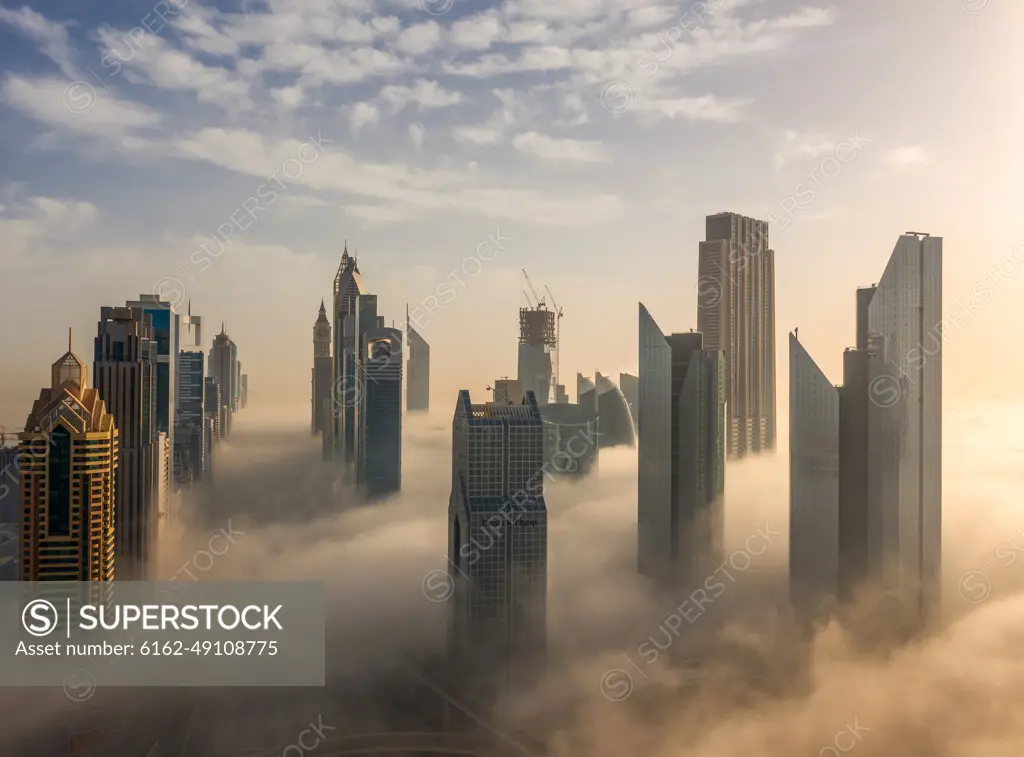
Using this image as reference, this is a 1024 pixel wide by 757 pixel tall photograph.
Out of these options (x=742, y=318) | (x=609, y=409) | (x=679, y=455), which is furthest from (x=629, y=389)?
(x=679, y=455)

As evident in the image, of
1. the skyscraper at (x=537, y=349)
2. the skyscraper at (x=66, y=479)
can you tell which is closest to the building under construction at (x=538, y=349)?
the skyscraper at (x=537, y=349)

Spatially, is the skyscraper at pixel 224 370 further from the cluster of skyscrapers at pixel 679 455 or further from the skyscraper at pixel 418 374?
the cluster of skyscrapers at pixel 679 455

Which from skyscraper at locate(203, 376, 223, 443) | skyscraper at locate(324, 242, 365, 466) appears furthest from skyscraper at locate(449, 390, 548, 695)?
skyscraper at locate(203, 376, 223, 443)

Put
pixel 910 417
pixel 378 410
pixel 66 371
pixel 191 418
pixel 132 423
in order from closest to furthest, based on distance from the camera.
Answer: pixel 66 371 < pixel 910 417 < pixel 132 423 < pixel 191 418 < pixel 378 410

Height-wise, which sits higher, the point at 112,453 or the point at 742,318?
the point at 742,318

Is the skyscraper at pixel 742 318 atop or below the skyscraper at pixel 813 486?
atop

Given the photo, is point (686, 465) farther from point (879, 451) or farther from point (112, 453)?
point (112, 453)
